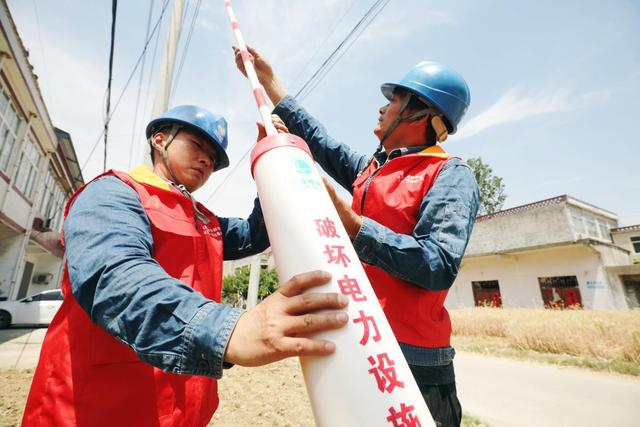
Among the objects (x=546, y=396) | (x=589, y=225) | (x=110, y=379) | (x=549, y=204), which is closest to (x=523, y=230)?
(x=549, y=204)

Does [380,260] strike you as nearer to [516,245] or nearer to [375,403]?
[375,403]

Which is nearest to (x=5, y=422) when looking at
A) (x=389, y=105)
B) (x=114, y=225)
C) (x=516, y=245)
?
(x=114, y=225)

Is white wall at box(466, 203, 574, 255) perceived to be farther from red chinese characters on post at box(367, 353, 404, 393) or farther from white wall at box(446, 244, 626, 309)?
red chinese characters on post at box(367, 353, 404, 393)

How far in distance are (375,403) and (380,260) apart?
59 cm

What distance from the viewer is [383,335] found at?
0.79m

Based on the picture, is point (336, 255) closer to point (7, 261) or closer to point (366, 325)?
point (366, 325)

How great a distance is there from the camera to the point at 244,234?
6.50 feet

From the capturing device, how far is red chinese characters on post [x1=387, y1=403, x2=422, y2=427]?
2.27ft

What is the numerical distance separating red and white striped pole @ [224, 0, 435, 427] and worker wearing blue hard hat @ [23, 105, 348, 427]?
0.21 feet

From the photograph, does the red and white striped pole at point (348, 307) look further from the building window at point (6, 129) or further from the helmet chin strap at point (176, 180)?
the building window at point (6, 129)

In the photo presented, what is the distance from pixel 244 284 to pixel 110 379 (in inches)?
1111

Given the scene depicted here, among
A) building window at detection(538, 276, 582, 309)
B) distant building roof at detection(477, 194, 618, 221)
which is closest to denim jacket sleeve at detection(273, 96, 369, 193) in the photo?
building window at detection(538, 276, 582, 309)

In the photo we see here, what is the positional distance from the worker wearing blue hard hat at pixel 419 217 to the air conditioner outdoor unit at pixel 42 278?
19719 mm

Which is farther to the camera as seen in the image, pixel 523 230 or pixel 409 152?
pixel 523 230
